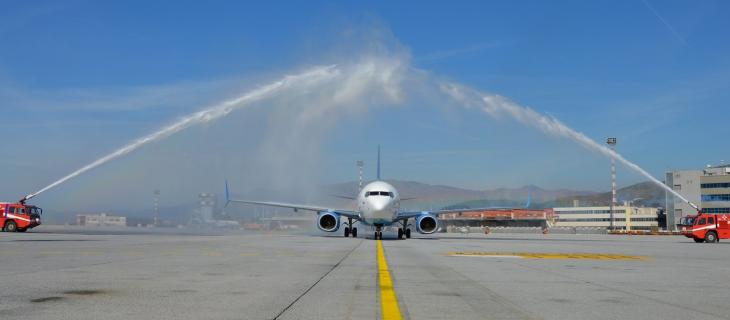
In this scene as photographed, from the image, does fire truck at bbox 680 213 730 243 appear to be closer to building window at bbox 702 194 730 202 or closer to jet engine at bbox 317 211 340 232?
jet engine at bbox 317 211 340 232

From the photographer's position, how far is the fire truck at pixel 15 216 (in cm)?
5216

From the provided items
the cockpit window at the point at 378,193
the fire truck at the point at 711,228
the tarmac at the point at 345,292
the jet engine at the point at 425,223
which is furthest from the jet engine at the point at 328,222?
the tarmac at the point at 345,292

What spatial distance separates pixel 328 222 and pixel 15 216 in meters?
26.2

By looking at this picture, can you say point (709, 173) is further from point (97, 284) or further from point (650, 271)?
point (97, 284)

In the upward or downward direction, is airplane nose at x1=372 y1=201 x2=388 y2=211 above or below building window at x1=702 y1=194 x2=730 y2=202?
below

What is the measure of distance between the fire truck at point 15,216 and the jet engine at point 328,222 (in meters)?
24.8

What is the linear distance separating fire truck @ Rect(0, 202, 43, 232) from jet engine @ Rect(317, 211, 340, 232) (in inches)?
977

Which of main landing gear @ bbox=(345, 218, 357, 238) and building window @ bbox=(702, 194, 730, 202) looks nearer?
main landing gear @ bbox=(345, 218, 357, 238)

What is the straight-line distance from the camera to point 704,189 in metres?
144

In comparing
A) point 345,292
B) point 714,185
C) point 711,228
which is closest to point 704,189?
point 714,185

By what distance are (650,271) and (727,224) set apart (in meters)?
36.6

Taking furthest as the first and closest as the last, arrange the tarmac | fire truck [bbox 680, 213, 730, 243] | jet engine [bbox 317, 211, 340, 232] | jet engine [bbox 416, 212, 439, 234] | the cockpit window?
jet engine [bbox 317, 211, 340, 232]
jet engine [bbox 416, 212, 439, 234]
fire truck [bbox 680, 213, 730, 243]
the cockpit window
the tarmac

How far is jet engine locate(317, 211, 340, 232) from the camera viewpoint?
169 feet

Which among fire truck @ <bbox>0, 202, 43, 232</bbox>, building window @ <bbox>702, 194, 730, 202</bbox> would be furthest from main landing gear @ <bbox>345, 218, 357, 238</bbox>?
building window @ <bbox>702, 194, 730, 202</bbox>
